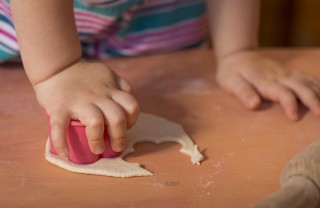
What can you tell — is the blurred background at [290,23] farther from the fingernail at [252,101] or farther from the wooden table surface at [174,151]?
the fingernail at [252,101]

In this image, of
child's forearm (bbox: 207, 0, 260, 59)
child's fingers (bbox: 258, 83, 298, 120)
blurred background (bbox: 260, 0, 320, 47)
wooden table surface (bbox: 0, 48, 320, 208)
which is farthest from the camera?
blurred background (bbox: 260, 0, 320, 47)

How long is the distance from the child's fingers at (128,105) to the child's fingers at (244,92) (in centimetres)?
19

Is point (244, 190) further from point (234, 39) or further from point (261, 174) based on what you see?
point (234, 39)

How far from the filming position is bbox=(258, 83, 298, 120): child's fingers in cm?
67

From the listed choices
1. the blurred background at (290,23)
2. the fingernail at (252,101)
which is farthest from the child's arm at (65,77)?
the blurred background at (290,23)

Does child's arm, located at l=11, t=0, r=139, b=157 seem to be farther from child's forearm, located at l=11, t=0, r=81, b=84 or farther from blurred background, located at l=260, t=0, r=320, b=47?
blurred background, located at l=260, t=0, r=320, b=47

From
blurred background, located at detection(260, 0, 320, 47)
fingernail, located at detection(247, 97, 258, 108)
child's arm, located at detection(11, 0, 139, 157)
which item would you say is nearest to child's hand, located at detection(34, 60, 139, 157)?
child's arm, located at detection(11, 0, 139, 157)

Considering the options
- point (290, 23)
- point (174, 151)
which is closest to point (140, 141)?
point (174, 151)

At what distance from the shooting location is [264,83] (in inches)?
28.3

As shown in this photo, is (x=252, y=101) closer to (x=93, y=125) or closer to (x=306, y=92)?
(x=306, y=92)

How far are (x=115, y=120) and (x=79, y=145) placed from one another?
1.9 inches

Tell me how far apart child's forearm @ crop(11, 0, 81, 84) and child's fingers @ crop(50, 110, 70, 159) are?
2.8 inches

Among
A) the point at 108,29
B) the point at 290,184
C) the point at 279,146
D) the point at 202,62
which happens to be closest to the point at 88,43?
the point at 108,29

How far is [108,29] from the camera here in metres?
0.86
